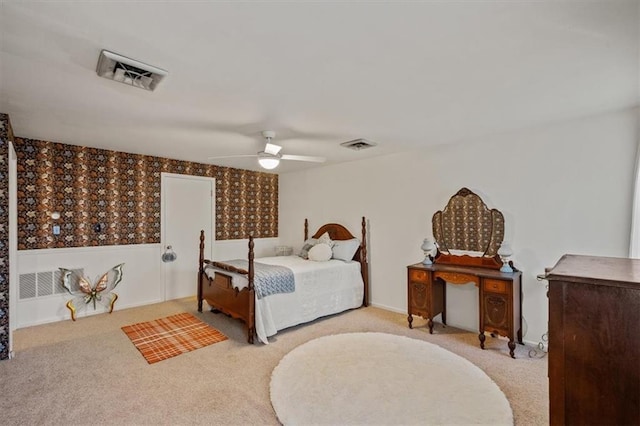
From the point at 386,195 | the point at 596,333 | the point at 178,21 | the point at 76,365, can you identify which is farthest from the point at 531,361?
the point at 76,365

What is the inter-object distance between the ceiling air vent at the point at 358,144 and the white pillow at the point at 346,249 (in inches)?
61.9

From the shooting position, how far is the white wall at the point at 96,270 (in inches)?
156

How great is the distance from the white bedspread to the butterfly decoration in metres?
1.47

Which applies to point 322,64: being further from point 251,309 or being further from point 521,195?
→ point 521,195

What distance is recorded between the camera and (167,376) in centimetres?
271

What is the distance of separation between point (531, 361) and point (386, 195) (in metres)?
2.67

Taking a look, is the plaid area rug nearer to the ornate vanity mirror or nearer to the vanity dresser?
the vanity dresser

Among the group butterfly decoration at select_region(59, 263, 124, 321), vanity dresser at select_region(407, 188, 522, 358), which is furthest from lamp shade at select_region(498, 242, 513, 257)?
butterfly decoration at select_region(59, 263, 124, 321)

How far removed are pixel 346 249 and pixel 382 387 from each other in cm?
253

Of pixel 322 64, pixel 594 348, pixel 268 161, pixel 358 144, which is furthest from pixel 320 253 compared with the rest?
pixel 594 348

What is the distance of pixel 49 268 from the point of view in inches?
161

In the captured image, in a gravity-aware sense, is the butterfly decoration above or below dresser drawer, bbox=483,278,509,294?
below

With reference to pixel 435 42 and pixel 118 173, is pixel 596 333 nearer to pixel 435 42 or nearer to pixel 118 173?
pixel 435 42

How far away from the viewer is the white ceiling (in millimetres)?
1512
